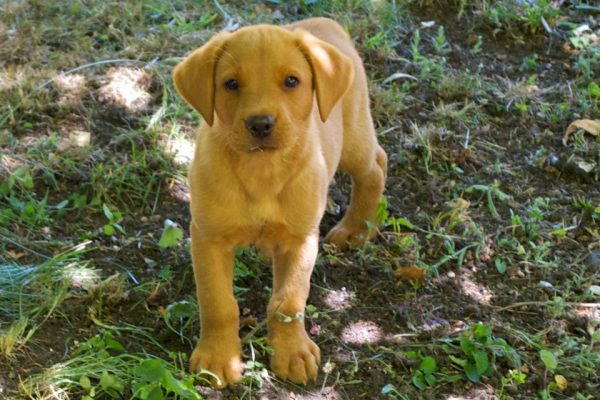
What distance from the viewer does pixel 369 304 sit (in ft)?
15.2

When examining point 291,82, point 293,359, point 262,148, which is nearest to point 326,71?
point 291,82

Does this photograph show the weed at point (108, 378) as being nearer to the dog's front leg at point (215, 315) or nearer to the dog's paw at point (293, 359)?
the dog's front leg at point (215, 315)

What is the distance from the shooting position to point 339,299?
4.62 metres

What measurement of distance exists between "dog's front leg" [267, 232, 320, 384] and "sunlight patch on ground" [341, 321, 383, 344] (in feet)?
1.11

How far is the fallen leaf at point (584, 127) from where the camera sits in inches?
236

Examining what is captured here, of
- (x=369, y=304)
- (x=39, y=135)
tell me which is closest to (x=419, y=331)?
(x=369, y=304)

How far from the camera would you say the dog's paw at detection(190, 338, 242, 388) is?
390 cm

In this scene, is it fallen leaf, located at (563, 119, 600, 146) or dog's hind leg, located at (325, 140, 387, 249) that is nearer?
dog's hind leg, located at (325, 140, 387, 249)

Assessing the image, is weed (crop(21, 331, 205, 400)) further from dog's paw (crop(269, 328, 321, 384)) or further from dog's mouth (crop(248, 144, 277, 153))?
dog's mouth (crop(248, 144, 277, 153))

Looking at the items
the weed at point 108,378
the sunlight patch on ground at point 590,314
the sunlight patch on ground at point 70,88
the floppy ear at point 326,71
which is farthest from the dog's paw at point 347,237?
the sunlight patch on ground at point 70,88

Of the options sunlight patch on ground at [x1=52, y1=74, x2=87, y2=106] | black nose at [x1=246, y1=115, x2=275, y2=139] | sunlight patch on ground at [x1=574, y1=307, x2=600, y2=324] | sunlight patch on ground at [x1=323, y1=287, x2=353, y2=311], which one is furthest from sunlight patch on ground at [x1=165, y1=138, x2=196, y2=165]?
sunlight patch on ground at [x1=574, y1=307, x2=600, y2=324]

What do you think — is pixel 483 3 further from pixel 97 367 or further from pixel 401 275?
pixel 97 367

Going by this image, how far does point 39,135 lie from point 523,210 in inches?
119

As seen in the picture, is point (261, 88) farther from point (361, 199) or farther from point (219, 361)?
point (361, 199)
